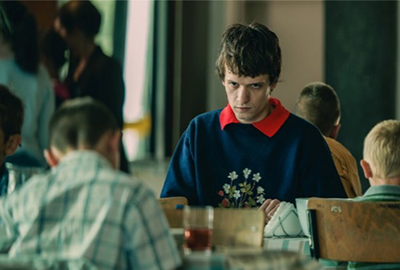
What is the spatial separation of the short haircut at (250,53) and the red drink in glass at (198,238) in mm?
855

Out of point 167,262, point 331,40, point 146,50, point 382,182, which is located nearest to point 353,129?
point 331,40

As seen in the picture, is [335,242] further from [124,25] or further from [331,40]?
[331,40]

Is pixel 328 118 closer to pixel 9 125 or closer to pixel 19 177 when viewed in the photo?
pixel 9 125

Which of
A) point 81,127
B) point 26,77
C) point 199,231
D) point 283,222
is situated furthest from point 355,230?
point 26,77

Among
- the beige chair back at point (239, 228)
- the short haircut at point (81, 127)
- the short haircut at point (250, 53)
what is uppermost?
the short haircut at point (250, 53)

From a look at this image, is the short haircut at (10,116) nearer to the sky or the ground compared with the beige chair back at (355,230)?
nearer to the sky

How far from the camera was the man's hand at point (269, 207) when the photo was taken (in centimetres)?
244

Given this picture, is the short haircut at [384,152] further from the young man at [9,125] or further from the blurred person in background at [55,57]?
the blurred person in background at [55,57]

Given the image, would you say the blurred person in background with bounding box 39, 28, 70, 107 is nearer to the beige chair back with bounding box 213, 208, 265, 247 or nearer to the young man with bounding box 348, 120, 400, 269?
the young man with bounding box 348, 120, 400, 269

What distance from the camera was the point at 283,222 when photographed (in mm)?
2400

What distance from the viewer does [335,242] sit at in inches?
93.8

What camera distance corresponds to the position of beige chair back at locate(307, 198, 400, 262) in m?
2.33

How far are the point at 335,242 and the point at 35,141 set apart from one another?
2358 mm

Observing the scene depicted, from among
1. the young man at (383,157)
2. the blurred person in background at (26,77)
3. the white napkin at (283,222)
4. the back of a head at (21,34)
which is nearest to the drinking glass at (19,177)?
the white napkin at (283,222)
